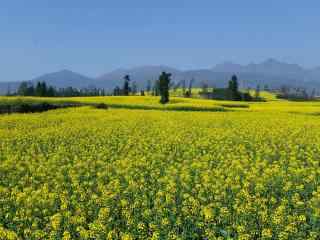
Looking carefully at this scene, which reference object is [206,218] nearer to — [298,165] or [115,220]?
[115,220]

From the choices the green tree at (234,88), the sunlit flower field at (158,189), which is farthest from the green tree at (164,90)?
the sunlit flower field at (158,189)

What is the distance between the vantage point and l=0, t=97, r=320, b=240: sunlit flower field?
10008mm

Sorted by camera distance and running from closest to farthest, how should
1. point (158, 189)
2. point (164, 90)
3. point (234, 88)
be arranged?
point (158, 189), point (164, 90), point (234, 88)

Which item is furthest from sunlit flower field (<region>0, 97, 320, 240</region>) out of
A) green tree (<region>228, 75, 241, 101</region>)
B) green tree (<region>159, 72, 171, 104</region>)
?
green tree (<region>228, 75, 241, 101</region>)

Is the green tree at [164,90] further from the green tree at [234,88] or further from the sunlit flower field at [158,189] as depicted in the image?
the sunlit flower field at [158,189]

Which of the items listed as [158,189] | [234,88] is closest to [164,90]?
[234,88]

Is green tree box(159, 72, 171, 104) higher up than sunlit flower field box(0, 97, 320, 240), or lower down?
higher up

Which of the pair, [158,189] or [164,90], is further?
[164,90]

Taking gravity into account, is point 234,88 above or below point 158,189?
above

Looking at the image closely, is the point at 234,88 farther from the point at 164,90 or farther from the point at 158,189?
the point at 158,189

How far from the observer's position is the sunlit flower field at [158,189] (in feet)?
32.8

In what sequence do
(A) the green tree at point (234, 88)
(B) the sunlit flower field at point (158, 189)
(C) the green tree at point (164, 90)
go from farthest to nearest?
(A) the green tree at point (234, 88) < (C) the green tree at point (164, 90) < (B) the sunlit flower field at point (158, 189)

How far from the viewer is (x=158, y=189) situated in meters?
13.4

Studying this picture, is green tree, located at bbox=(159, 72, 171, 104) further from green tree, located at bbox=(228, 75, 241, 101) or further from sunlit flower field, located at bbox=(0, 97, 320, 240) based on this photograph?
sunlit flower field, located at bbox=(0, 97, 320, 240)
